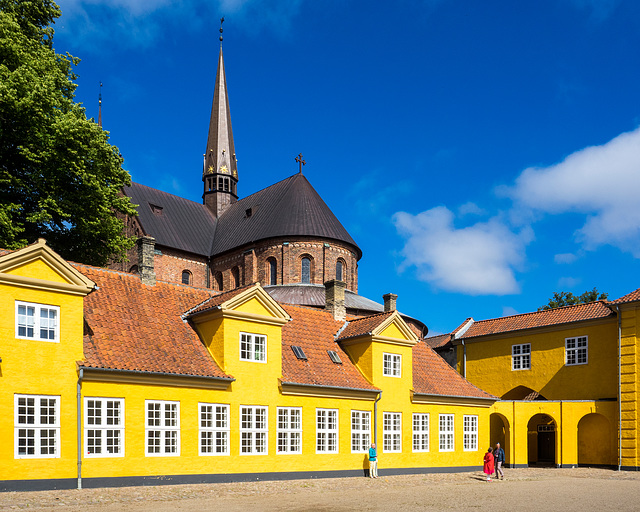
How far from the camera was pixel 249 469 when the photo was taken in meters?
24.3

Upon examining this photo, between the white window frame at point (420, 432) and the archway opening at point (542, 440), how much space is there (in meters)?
12.6

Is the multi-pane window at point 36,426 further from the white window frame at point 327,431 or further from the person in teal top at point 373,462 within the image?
the person in teal top at point 373,462

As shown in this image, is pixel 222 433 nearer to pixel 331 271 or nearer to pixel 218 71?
pixel 331 271

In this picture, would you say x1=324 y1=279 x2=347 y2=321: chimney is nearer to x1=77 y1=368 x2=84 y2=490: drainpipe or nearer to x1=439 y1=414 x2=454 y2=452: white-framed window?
x1=439 y1=414 x2=454 y2=452: white-framed window

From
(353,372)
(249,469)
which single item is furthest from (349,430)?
(249,469)

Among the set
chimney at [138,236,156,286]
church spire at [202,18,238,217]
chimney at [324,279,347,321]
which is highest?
church spire at [202,18,238,217]

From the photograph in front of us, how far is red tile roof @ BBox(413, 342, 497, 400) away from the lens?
104 feet

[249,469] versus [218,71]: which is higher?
[218,71]

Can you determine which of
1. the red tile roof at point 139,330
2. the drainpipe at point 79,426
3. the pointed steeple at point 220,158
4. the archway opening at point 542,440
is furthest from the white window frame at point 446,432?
the pointed steeple at point 220,158

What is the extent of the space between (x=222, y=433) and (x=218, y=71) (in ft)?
200

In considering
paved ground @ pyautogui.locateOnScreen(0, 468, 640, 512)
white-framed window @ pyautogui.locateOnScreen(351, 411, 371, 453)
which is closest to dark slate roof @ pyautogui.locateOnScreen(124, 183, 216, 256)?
white-framed window @ pyautogui.locateOnScreen(351, 411, 371, 453)

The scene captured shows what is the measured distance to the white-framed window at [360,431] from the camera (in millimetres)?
28031

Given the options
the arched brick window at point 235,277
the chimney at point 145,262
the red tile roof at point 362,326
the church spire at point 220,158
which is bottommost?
the red tile roof at point 362,326

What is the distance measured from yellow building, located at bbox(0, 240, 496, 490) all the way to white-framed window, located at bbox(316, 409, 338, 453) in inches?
2.0
